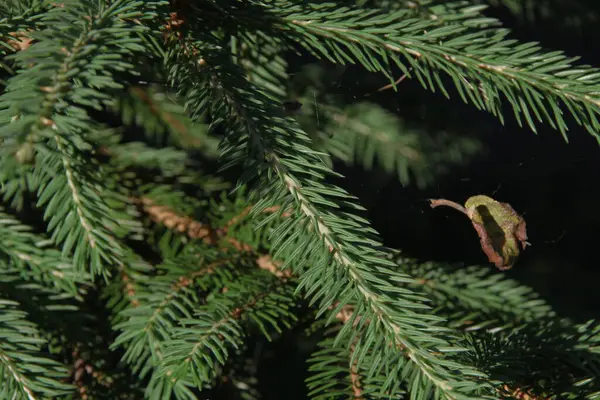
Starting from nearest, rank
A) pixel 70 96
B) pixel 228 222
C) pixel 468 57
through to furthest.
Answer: pixel 70 96 → pixel 468 57 → pixel 228 222

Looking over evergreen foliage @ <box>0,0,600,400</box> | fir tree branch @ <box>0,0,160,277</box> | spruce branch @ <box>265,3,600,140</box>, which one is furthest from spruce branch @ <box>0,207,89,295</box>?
spruce branch @ <box>265,3,600,140</box>

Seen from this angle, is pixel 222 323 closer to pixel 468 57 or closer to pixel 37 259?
pixel 37 259

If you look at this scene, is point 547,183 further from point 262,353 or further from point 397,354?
point 397,354

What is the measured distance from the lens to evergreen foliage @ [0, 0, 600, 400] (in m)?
0.44

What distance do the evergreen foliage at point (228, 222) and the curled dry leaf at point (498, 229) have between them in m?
0.08

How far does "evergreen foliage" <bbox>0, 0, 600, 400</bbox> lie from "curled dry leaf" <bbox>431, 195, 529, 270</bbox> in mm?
76

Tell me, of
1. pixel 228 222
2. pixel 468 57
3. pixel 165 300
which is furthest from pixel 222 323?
pixel 468 57

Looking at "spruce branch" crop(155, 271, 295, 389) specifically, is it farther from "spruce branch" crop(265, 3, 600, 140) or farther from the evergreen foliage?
"spruce branch" crop(265, 3, 600, 140)

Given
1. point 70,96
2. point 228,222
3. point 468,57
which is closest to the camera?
point 70,96

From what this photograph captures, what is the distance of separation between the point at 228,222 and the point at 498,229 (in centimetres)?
30

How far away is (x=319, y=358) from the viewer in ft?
1.95

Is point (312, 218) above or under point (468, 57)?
under

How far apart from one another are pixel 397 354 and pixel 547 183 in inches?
28.1

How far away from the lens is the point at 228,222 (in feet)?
2.36
